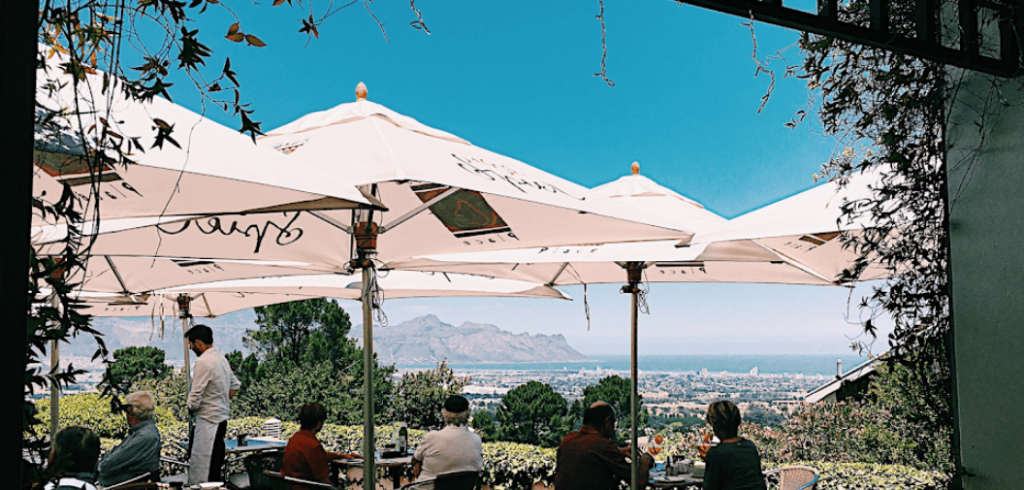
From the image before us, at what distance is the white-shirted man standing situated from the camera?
542 cm

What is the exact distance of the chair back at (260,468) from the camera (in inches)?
214

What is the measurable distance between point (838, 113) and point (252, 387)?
1196cm

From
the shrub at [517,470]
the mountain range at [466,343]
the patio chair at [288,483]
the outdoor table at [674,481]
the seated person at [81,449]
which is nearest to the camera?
the seated person at [81,449]

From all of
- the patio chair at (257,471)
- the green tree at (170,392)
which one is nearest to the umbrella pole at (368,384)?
the patio chair at (257,471)

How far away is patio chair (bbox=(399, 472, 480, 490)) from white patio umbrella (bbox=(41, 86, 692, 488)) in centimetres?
50

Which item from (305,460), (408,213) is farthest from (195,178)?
(305,460)

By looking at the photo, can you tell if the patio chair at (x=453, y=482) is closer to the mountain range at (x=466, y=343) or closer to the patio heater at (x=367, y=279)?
the patio heater at (x=367, y=279)

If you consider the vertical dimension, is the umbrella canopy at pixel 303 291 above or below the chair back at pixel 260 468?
above

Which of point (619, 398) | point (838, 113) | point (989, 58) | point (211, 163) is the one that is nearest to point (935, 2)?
point (989, 58)

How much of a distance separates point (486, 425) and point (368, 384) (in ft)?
18.9

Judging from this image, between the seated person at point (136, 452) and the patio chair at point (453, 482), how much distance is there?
1634mm

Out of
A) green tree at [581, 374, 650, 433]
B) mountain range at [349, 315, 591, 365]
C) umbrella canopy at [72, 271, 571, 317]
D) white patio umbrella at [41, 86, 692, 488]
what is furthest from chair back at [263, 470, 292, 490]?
mountain range at [349, 315, 591, 365]

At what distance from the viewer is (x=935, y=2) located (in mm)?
2314

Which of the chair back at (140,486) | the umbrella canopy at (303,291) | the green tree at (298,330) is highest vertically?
the umbrella canopy at (303,291)
